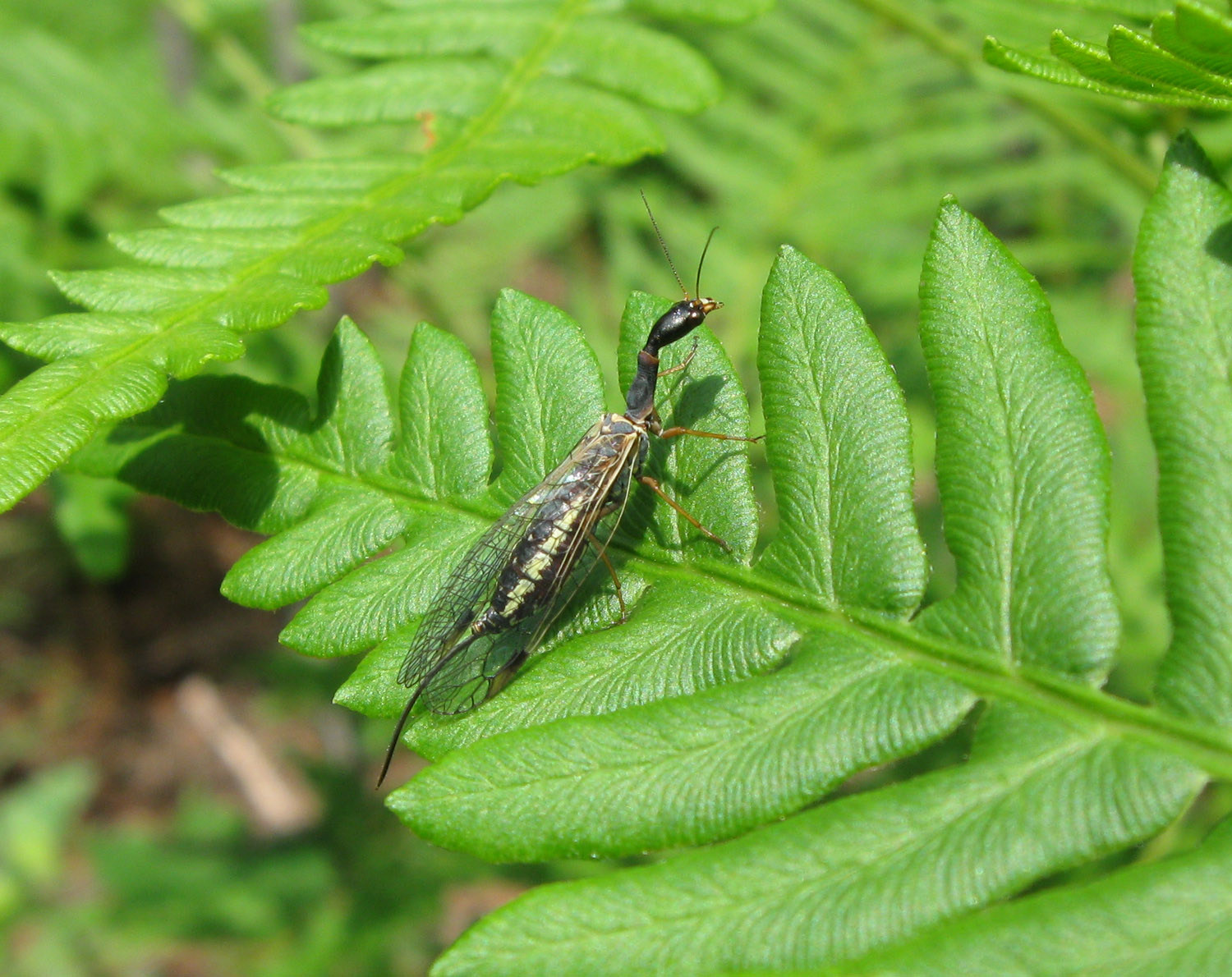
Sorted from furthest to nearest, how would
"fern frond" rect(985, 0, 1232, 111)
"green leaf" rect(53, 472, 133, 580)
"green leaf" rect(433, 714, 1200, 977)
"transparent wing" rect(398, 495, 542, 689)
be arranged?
"green leaf" rect(53, 472, 133, 580)
"transparent wing" rect(398, 495, 542, 689)
"fern frond" rect(985, 0, 1232, 111)
"green leaf" rect(433, 714, 1200, 977)

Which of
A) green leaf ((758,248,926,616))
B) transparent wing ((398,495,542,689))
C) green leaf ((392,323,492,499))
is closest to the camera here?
green leaf ((758,248,926,616))

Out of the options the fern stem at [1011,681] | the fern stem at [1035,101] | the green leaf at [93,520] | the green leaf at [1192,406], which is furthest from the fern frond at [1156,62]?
the green leaf at [93,520]

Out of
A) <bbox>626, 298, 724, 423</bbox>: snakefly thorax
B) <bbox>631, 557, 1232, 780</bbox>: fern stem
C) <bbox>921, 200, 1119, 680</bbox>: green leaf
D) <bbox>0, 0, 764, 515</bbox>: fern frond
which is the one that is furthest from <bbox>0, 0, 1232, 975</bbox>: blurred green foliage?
<bbox>631, 557, 1232, 780</bbox>: fern stem

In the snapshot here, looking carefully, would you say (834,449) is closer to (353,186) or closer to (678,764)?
(678,764)

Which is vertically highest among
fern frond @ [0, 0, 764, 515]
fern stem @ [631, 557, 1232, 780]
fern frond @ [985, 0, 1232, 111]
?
fern frond @ [985, 0, 1232, 111]

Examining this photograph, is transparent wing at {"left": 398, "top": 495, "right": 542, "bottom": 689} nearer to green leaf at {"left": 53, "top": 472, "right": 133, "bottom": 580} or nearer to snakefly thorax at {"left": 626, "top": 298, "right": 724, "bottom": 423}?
snakefly thorax at {"left": 626, "top": 298, "right": 724, "bottom": 423}

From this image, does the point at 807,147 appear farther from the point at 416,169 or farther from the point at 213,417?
the point at 213,417
